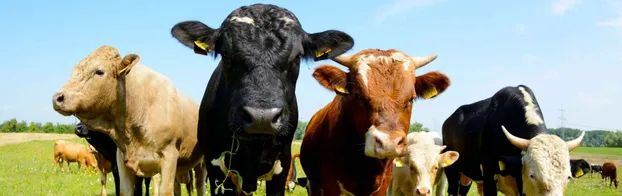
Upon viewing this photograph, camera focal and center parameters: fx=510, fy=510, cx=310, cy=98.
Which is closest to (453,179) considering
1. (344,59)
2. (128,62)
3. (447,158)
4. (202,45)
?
(447,158)

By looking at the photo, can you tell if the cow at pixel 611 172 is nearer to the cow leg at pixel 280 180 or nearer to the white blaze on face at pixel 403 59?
the white blaze on face at pixel 403 59

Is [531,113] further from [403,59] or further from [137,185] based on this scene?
[137,185]

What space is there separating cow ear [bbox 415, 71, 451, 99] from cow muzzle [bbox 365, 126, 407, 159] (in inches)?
46.9

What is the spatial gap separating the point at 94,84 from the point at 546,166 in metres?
5.70

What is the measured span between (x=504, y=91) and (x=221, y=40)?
5.97m

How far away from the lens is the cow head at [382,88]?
4438 millimetres

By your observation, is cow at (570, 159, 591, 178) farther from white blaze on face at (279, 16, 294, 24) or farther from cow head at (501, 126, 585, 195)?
white blaze on face at (279, 16, 294, 24)

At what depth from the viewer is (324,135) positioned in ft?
19.1

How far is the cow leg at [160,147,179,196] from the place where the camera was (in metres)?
6.36

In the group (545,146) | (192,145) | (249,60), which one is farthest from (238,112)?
(545,146)

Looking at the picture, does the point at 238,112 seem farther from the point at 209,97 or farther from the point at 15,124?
the point at 15,124

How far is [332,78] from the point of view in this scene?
531 cm

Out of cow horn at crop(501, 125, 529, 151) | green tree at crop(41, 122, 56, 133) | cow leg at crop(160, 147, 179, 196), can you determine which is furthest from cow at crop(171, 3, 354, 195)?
green tree at crop(41, 122, 56, 133)

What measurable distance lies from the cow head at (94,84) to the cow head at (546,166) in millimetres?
5283
